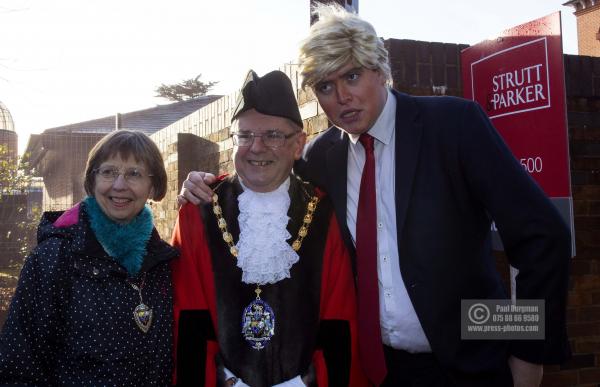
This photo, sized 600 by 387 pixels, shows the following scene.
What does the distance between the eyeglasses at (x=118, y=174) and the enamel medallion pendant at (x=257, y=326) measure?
2.16 feet

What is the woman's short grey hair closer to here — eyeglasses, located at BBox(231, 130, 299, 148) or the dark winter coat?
eyeglasses, located at BBox(231, 130, 299, 148)

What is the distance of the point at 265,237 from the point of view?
2340 mm

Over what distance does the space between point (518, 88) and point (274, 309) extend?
138cm

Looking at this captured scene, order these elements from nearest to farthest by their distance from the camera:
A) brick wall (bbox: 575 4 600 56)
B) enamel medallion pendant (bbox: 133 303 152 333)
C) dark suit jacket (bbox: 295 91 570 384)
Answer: dark suit jacket (bbox: 295 91 570 384), enamel medallion pendant (bbox: 133 303 152 333), brick wall (bbox: 575 4 600 56)

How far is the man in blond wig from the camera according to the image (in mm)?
1860

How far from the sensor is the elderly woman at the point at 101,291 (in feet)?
6.48

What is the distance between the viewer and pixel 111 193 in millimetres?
2174

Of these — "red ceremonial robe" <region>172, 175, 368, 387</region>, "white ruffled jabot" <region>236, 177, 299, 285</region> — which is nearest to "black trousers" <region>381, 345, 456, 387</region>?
"red ceremonial robe" <region>172, 175, 368, 387</region>

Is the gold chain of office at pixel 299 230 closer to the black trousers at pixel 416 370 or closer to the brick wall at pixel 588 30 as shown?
the black trousers at pixel 416 370

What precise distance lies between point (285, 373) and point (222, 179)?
0.88 metres

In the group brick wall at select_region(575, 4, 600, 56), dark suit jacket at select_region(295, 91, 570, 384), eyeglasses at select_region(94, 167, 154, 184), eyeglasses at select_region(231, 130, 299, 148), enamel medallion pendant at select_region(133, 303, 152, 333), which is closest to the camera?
dark suit jacket at select_region(295, 91, 570, 384)

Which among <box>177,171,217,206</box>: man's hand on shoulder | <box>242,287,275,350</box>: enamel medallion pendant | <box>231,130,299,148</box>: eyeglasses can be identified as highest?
<box>231,130,299,148</box>: eyeglasses

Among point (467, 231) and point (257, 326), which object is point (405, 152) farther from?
point (257, 326)

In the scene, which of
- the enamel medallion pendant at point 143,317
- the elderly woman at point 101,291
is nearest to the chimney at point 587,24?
the elderly woman at point 101,291
